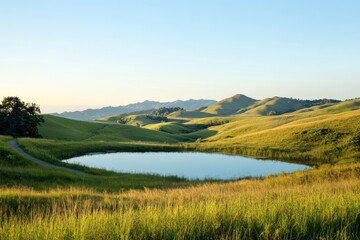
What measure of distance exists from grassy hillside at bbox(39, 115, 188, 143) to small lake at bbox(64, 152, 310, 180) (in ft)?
123

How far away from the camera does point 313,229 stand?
7602 millimetres

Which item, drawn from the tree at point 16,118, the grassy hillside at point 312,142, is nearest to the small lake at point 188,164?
→ the grassy hillside at point 312,142

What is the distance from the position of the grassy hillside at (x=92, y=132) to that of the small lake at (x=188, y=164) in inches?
1471

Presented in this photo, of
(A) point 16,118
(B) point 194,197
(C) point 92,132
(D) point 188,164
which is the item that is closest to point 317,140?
(D) point 188,164

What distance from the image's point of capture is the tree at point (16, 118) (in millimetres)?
84750

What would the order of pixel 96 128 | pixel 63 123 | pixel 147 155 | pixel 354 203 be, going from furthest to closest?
pixel 96 128, pixel 63 123, pixel 147 155, pixel 354 203

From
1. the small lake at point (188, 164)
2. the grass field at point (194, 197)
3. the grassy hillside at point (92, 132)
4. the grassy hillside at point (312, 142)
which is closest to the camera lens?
the grass field at point (194, 197)

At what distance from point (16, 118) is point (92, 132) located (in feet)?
125

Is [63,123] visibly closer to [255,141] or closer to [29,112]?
[29,112]

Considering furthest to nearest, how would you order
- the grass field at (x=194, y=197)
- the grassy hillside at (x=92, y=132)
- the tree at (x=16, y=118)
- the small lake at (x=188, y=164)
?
the grassy hillside at (x=92, y=132), the tree at (x=16, y=118), the small lake at (x=188, y=164), the grass field at (x=194, y=197)

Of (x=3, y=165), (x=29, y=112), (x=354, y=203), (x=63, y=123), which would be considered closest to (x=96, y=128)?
(x=63, y=123)

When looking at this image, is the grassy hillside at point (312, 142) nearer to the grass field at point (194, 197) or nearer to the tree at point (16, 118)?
the grass field at point (194, 197)

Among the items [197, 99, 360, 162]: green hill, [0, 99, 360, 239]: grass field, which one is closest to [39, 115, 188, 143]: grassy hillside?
[0, 99, 360, 239]: grass field

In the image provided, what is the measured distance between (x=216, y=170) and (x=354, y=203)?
143 ft
